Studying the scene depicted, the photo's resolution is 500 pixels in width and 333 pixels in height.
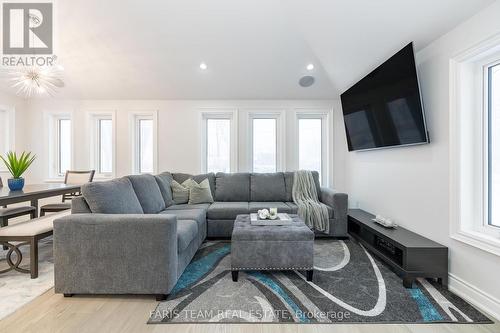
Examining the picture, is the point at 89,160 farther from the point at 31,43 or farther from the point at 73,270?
the point at 73,270

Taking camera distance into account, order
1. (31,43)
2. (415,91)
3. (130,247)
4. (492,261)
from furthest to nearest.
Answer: (31,43)
(415,91)
(130,247)
(492,261)

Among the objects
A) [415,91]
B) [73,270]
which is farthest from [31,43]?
[415,91]

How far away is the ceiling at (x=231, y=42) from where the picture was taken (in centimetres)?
252

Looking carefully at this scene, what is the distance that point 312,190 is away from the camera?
13.1ft

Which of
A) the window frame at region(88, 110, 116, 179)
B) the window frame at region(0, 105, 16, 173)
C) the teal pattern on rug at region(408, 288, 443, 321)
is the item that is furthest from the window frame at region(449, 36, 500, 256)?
the window frame at region(0, 105, 16, 173)

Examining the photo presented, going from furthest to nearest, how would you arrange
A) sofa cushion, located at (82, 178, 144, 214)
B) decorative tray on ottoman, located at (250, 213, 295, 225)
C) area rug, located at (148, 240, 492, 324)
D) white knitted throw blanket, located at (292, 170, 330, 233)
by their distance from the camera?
white knitted throw blanket, located at (292, 170, 330, 233) → decorative tray on ottoman, located at (250, 213, 295, 225) → sofa cushion, located at (82, 178, 144, 214) → area rug, located at (148, 240, 492, 324)

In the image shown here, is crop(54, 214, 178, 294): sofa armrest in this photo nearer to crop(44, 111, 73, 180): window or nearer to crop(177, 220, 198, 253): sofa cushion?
crop(177, 220, 198, 253): sofa cushion

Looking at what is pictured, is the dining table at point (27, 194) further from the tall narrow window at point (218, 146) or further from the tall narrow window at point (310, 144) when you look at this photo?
the tall narrow window at point (310, 144)

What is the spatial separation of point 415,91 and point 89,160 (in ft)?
17.3

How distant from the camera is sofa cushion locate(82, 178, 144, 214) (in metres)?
2.10

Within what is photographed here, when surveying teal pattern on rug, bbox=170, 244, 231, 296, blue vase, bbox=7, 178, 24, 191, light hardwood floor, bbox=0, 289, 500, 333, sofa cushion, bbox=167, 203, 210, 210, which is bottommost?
light hardwood floor, bbox=0, 289, 500, 333

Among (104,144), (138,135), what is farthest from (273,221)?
(104,144)

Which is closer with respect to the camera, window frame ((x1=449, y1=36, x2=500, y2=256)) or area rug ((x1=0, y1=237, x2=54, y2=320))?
area rug ((x1=0, y1=237, x2=54, y2=320))
